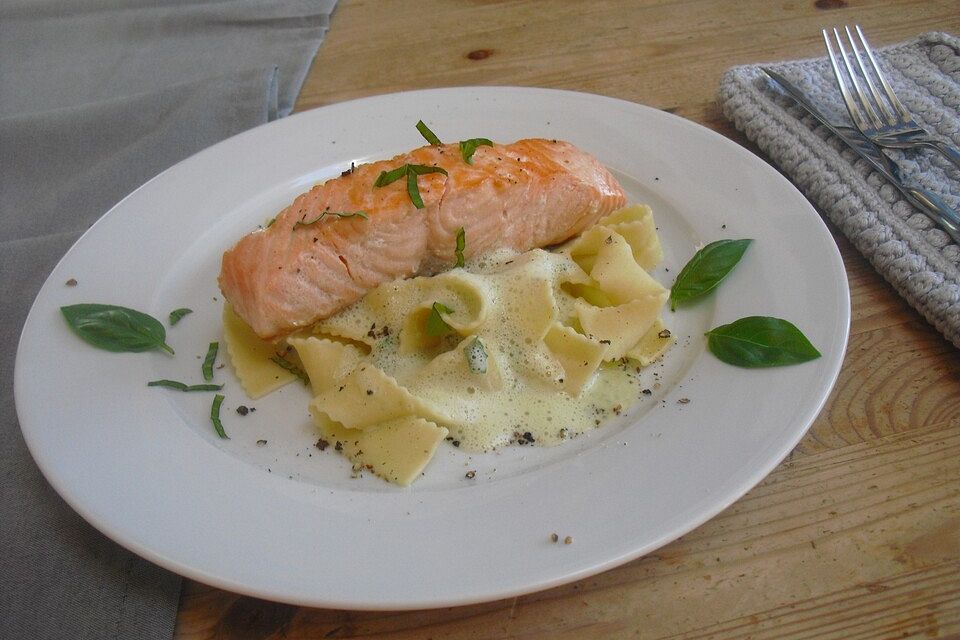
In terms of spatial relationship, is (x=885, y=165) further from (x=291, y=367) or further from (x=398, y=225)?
(x=291, y=367)

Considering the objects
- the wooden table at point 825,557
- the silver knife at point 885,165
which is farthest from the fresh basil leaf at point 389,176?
the silver knife at point 885,165

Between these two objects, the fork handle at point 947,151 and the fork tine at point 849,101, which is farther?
the fork tine at point 849,101

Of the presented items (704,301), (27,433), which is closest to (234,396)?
(27,433)

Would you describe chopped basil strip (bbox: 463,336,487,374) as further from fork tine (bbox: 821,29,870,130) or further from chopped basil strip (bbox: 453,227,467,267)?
fork tine (bbox: 821,29,870,130)

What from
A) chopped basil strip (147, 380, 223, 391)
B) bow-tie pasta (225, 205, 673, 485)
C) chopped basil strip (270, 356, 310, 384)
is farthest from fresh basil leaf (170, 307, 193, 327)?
chopped basil strip (270, 356, 310, 384)

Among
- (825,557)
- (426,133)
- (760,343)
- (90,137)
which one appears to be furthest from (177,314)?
(825,557)

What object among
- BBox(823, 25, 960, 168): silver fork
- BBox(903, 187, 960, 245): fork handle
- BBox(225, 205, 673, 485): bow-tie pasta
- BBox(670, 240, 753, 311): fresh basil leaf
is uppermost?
BBox(823, 25, 960, 168): silver fork

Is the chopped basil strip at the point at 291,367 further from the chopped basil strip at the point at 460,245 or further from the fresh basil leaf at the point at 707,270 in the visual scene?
the fresh basil leaf at the point at 707,270
